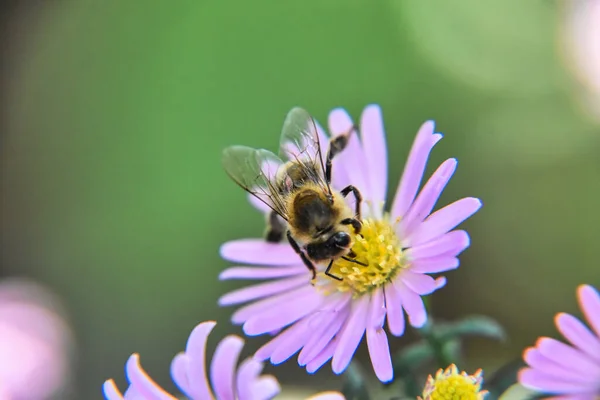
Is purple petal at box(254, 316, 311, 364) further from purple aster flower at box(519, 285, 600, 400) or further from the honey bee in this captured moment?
purple aster flower at box(519, 285, 600, 400)

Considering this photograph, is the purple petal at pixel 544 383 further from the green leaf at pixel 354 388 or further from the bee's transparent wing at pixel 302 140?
the bee's transparent wing at pixel 302 140

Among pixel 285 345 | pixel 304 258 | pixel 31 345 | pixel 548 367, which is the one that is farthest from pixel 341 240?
pixel 31 345

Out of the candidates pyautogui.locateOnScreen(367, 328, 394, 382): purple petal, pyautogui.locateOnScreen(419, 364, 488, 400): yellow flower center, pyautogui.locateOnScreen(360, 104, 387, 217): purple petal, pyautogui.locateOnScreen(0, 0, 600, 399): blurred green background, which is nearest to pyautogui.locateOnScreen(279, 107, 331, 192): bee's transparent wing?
pyautogui.locateOnScreen(360, 104, 387, 217): purple petal

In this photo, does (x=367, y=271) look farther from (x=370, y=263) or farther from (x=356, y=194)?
(x=356, y=194)

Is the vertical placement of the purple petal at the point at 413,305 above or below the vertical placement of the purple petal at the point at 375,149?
below

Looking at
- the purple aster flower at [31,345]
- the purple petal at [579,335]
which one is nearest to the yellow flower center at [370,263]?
the purple petal at [579,335]
